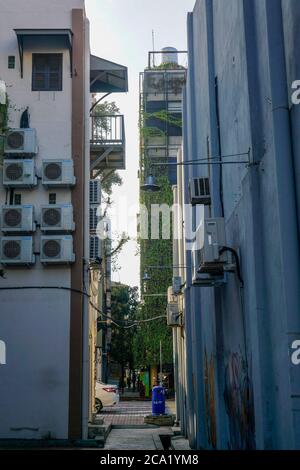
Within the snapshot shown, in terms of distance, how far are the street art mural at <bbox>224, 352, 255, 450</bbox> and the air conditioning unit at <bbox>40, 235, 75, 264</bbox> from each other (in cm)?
658

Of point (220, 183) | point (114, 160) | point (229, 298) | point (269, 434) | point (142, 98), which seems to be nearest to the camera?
point (269, 434)

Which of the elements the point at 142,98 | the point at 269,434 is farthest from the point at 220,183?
the point at 142,98

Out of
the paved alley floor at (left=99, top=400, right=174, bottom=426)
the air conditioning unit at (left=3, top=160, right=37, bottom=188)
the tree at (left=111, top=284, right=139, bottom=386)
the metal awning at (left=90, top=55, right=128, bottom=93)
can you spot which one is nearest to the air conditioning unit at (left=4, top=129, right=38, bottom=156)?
the air conditioning unit at (left=3, top=160, right=37, bottom=188)

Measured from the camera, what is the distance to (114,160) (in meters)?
21.1

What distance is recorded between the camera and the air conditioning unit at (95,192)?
18062 millimetres

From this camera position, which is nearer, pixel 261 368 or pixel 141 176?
pixel 261 368

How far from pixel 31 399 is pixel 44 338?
5.11 feet

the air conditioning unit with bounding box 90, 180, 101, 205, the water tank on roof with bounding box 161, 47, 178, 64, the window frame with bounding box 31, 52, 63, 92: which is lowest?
the air conditioning unit with bounding box 90, 180, 101, 205

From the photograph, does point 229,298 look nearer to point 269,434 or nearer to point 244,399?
point 244,399

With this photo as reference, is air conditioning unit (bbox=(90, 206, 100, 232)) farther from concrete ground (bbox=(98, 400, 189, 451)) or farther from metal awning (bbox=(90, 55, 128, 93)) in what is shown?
concrete ground (bbox=(98, 400, 189, 451))

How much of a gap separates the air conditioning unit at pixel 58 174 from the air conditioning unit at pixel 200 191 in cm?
585

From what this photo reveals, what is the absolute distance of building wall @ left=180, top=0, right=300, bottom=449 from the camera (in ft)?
23.4

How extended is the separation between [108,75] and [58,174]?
16.2 feet

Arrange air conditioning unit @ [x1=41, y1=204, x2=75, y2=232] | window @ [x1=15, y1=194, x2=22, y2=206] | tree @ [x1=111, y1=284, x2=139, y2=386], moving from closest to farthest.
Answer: air conditioning unit @ [x1=41, y1=204, x2=75, y2=232]
window @ [x1=15, y1=194, x2=22, y2=206]
tree @ [x1=111, y1=284, x2=139, y2=386]
